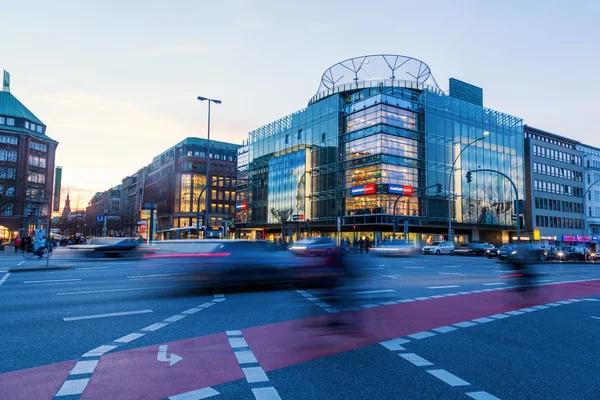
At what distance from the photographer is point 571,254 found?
128 ft

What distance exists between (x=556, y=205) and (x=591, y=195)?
12396 millimetres

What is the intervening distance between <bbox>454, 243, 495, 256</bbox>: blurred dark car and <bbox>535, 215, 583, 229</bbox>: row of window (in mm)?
41253

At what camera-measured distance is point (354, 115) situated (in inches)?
2320

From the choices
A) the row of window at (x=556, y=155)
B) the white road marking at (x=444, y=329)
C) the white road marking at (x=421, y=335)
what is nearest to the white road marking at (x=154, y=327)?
the white road marking at (x=421, y=335)

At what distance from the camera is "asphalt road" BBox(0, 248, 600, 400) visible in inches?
171

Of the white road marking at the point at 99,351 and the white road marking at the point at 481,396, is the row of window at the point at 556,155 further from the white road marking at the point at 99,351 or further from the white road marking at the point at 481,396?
the white road marking at the point at 99,351

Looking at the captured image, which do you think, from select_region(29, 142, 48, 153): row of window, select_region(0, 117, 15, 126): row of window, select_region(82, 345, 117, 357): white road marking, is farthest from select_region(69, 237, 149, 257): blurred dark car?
select_region(0, 117, 15, 126): row of window

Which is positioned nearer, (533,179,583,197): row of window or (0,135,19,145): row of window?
(0,135,19,145): row of window

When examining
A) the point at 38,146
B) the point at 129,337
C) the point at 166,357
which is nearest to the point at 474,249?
the point at 129,337

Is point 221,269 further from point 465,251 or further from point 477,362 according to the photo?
point 465,251

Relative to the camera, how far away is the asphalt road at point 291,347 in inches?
171

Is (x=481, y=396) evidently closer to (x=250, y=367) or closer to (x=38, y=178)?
(x=250, y=367)

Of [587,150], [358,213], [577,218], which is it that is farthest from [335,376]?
[587,150]

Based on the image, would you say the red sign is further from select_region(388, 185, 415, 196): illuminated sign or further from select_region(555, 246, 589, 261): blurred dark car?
select_region(555, 246, 589, 261): blurred dark car
